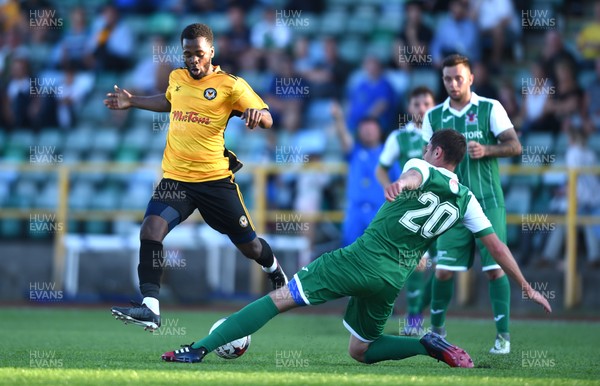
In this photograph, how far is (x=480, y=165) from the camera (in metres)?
9.29

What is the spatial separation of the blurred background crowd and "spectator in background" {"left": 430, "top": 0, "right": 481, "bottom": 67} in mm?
21

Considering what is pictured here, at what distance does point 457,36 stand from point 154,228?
9343 millimetres

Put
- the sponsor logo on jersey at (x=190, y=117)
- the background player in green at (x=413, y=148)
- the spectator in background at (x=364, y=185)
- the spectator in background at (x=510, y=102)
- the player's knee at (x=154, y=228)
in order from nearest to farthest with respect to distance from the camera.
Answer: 1. the player's knee at (x=154, y=228)
2. the sponsor logo on jersey at (x=190, y=117)
3. the background player in green at (x=413, y=148)
4. the spectator in background at (x=364, y=185)
5. the spectator in background at (x=510, y=102)

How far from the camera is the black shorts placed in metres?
8.73

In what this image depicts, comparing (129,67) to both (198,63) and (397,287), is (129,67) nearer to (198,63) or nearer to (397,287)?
(198,63)

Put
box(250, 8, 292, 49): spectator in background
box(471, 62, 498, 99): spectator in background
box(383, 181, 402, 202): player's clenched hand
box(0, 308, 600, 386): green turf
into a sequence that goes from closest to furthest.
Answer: box(383, 181, 402, 202): player's clenched hand
box(0, 308, 600, 386): green turf
box(471, 62, 498, 99): spectator in background
box(250, 8, 292, 49): spectator in background

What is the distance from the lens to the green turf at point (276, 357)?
21.6 ft

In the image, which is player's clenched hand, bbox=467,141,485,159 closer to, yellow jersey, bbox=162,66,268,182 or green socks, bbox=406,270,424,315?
yellow jersey, bbox=162,66,268,182

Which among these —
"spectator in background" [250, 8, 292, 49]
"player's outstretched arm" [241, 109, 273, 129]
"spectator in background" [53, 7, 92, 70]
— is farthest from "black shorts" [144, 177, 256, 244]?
"spectator in background" [53, 7, 92, 70]

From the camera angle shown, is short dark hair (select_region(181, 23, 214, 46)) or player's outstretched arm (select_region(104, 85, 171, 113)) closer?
short dark hair (select_region(181, 23, 214, 46))

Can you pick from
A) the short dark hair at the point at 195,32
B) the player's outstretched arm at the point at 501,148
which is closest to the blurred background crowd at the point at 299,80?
the player's outstretched arm at the point at 501,148

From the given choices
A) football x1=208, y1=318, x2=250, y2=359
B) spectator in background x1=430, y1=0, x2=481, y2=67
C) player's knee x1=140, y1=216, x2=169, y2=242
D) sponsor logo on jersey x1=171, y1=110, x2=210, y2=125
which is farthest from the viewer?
spectator in background x1=430, y1=0, x2=481, y2=67

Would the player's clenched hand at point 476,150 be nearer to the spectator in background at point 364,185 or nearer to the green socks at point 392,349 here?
the green socks at point 392,349

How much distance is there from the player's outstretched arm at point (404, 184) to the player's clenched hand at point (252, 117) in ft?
5.32
